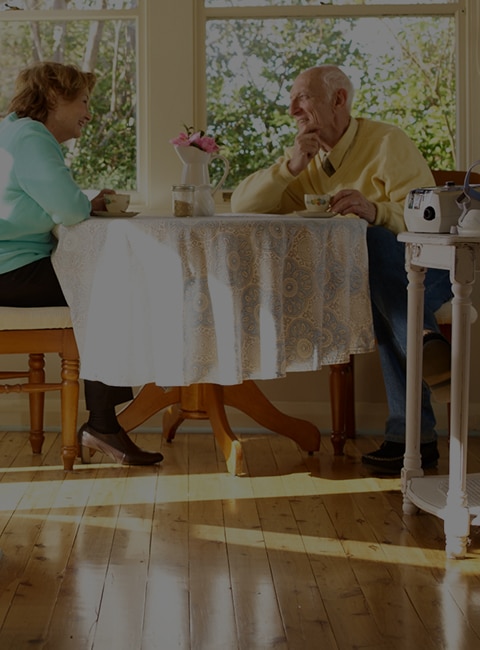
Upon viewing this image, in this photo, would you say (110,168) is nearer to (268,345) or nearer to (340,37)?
(340,37)

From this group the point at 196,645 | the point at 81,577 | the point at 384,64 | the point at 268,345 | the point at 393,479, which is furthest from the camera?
the point at 384,64

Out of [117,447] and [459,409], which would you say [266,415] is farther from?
[459,409]

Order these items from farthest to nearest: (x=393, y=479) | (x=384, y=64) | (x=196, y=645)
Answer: (x=384, y=64) → (x=393, y=479) → (x=196, y=645)

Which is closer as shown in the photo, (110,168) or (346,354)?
(346,354)

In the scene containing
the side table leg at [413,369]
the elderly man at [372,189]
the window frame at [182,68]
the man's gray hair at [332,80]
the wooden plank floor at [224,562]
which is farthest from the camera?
the window frame at [182,68]

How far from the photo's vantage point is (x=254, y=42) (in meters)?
4.09

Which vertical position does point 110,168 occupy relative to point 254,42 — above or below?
below

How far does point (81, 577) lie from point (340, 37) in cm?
253

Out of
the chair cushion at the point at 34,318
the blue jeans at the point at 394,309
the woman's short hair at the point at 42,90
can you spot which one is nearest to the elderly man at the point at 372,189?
the blue jeans at the point at 394,309

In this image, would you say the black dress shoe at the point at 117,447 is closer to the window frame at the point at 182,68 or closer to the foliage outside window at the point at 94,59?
the window frame at the point at 182,68

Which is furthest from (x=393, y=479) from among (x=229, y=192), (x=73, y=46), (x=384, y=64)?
(x=73, y=46)

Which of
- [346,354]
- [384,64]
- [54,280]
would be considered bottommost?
→ [346,354]

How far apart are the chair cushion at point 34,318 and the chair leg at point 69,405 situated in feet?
0.37

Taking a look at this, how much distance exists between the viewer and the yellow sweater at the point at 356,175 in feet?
11.3
